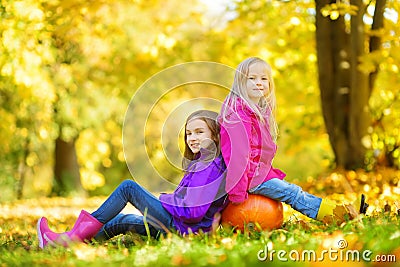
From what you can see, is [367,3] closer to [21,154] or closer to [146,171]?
[146,171]

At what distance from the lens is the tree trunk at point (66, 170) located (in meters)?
11.8

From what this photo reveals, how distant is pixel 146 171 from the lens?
5.94 m

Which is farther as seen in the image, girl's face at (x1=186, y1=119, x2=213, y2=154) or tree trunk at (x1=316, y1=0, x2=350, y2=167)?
tree trunk at (x1=316, y1=0, x2=350, y2=167)

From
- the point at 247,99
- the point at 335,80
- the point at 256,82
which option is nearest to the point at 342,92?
the point at 335,80

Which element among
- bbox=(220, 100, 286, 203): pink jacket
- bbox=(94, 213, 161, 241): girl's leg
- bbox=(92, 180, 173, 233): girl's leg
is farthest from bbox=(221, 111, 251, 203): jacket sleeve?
bbox=(94, 213, 161, 241): girl's leg

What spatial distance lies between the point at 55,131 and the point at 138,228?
26.5 ft

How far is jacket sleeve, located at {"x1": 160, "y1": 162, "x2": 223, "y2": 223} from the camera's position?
3.76 meters

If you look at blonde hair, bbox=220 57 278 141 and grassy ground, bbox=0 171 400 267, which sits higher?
blonde hair, bbox=220 57 278 141

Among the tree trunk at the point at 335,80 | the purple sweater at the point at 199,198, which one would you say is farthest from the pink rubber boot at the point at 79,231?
the tree trunk at the point at 335,80

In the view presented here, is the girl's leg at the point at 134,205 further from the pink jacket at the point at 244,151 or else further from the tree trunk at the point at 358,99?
the tree trunk at the point at 358,99

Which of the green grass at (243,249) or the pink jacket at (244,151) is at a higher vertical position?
the pink jacket at (244,151)

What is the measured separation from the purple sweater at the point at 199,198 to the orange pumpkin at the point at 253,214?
77mm

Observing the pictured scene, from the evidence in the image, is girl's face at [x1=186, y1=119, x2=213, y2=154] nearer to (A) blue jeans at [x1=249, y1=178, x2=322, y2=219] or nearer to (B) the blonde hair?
(B) the blonde hair

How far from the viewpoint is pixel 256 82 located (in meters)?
4.07
